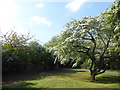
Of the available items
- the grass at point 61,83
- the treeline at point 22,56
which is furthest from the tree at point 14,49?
the grass at point 61,83

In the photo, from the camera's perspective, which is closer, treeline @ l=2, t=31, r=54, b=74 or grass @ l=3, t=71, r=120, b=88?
grass @ l=3, t=71, r=120, b=88

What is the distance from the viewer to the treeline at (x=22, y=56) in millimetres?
11188

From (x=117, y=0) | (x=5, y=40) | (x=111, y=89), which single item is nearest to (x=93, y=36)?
(x=111, y=89)

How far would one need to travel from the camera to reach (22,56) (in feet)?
64.5

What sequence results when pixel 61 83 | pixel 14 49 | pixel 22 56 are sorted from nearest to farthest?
pixel 61 83, pixel 14 49, pixel 22 56

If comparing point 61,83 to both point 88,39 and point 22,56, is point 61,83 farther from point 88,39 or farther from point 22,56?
point 22,56

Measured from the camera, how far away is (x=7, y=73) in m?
18.3

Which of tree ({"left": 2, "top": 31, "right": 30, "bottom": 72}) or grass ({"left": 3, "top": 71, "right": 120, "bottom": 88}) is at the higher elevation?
tree ({"left": 2, "top": 31, "right": 30, "bottom": 72})

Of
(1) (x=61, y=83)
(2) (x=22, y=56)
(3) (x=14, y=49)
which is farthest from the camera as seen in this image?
(2) (x=22, y=56)

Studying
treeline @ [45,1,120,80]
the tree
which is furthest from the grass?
the tree

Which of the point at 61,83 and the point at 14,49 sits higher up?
the point at 14,49

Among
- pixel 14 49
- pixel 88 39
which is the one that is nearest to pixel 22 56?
pixel 14 49

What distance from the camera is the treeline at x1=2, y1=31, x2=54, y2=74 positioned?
1119cm

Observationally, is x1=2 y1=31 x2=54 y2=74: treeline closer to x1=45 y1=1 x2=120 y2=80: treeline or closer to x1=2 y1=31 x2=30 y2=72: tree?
x1=2 y1=31 x2=30 y2=72: tree
